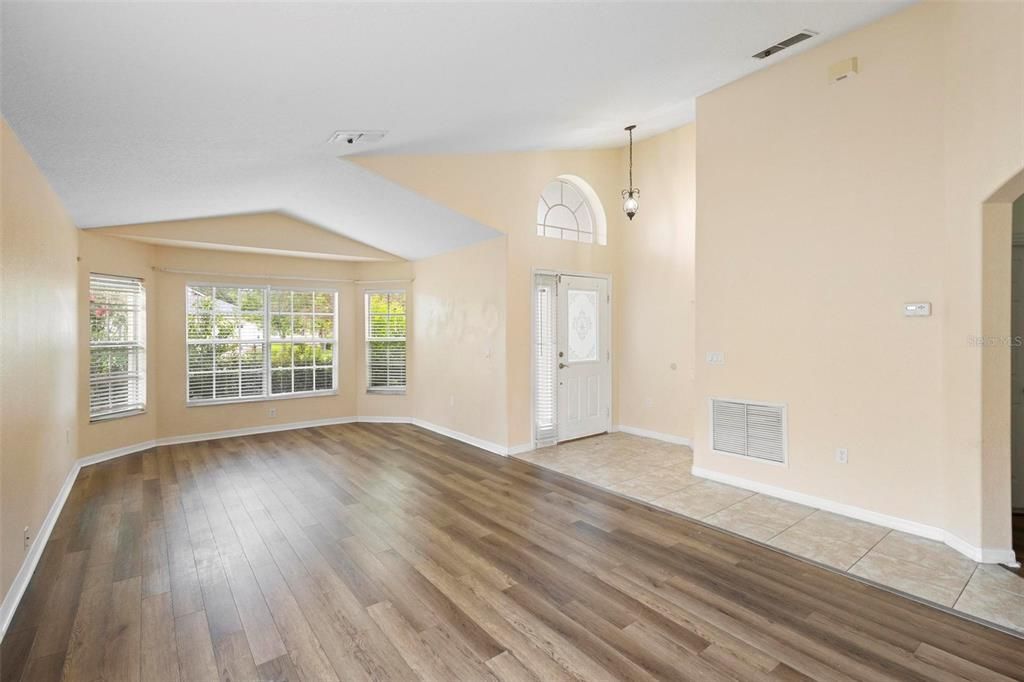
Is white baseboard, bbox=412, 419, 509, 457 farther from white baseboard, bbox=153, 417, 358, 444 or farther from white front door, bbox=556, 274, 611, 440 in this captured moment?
white baseboard, bbox=153, 417, 358, 444

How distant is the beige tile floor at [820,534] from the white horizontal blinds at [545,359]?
0.52m

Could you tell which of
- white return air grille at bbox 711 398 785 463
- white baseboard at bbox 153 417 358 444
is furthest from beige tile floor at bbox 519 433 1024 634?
white baseboard at bbox 153 417 358 444

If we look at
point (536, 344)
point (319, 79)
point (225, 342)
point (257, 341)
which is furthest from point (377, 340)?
point (319, 79)

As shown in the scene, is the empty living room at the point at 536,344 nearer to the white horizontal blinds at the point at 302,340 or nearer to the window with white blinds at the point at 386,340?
the white horizontal blinds at the point at 302,340

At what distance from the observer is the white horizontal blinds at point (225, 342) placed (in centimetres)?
617

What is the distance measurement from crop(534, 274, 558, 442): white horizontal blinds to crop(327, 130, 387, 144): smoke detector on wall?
2489mm

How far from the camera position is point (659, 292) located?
6.07 meters

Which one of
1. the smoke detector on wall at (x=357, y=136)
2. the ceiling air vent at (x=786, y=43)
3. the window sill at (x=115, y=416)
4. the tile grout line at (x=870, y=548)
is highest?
the ceiling air vent at (x=786, y=43)

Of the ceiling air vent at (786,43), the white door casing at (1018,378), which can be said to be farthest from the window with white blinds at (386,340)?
the white door casing at (1018,378)

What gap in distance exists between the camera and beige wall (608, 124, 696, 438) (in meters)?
5.80

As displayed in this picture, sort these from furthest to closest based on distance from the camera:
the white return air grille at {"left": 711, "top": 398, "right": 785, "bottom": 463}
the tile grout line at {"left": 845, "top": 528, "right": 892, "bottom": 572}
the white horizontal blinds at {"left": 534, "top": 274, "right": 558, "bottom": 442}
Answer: the white horizontal blinds at {"left": 534, "top": 274, "right": 558, "bottom": 442}
the white return air grille at {"left": 711, "top": 398, "right": 785, "bottom": 463}
the tile grout line at {"left": 845, "top": 528, "right": 892, "bottom": 572}

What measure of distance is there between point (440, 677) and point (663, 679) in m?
0.91

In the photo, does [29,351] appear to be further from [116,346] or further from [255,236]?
[255,236]

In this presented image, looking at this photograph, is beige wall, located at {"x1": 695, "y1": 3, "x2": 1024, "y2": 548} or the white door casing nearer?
beige wall, located at {"x1": 695, "y1": 3, "x2": 1024, "y2": 548}
